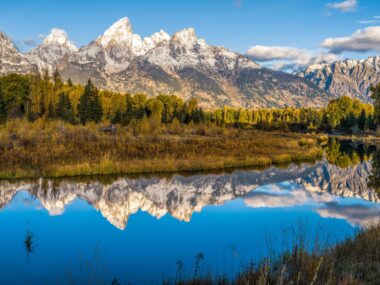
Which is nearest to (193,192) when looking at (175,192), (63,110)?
(175,192)

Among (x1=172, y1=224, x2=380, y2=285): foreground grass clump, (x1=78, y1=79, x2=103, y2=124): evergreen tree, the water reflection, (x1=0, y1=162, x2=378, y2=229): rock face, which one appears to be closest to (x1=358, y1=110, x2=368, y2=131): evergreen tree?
(x1=78, y1=79, x2=103, y2=124): evergreen tree

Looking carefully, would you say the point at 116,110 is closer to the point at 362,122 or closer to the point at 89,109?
the point at 89,109

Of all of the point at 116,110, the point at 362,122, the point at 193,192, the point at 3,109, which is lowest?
the point at 193,192

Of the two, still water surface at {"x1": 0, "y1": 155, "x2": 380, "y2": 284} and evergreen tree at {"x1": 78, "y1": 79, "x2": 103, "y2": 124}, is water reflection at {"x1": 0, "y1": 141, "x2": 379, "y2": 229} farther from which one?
evergreen tree at {"x1": 78, "y1": 79, "x2": 103, "y2": 124}

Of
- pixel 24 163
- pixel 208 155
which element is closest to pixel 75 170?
pixel 24 163

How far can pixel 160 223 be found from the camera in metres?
19.4

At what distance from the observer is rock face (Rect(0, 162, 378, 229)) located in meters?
22.4

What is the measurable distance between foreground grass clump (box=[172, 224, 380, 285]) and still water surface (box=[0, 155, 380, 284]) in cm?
145

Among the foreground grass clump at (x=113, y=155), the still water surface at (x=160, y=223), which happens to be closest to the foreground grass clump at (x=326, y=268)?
the still water surface at (x=160, y=223)

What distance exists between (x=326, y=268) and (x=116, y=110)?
323 ft

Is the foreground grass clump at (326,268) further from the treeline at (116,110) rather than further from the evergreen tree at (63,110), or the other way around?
the evergreen tree at (63,110)

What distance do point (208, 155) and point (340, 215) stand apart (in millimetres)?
19346

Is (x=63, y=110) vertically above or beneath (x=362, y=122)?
above

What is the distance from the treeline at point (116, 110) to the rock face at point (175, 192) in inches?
323
